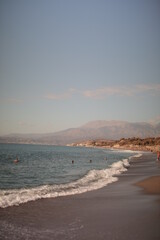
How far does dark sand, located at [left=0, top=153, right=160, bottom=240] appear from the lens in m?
7.12

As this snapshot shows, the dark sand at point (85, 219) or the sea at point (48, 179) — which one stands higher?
the dark sand at point (85, 219)

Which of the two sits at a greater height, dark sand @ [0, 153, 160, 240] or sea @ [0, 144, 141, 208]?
dark sand @ [0, 153, 160, 240]

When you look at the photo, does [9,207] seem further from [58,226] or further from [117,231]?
[117,231]

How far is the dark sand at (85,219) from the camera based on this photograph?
712 cm

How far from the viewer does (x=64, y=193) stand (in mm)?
13812

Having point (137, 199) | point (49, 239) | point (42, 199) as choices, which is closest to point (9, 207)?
point (42, 199)

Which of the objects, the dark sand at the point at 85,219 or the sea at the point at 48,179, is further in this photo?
the sea at the point at 48,179

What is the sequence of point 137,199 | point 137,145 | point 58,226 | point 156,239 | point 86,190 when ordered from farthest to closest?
point 137,145
point 86,190
point 137,199
point 58,226
point 156,239

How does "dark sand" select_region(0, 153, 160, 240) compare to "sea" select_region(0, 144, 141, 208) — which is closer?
"dark sand" select_region(0, 153, 160, 240)

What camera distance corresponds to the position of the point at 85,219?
28.2 ft

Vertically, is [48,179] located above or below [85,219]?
below

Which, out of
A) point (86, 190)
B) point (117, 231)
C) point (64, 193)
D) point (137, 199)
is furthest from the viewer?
point (86, 190)

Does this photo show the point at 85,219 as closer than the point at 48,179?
Yes

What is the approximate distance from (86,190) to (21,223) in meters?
7.12
